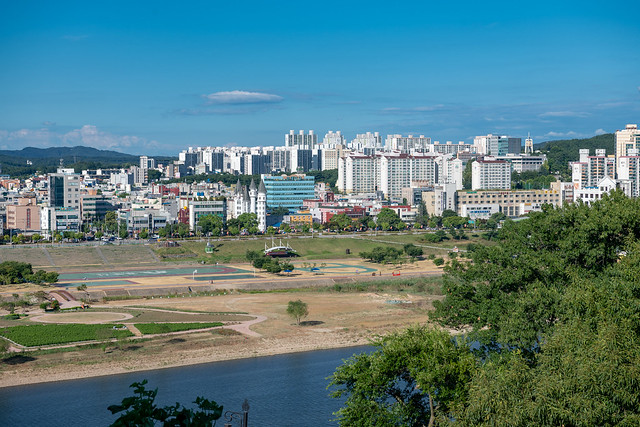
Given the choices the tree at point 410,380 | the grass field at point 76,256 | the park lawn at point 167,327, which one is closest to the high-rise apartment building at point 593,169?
the grass field at point 76,256

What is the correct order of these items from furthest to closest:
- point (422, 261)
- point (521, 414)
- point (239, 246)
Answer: point (239, 246)
point (422, 261)
point (521, 414)

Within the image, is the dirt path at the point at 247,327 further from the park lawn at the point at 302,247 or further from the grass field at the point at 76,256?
the grass field at the point at 76,256

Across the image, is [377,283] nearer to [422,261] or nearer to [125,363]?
[422,261]

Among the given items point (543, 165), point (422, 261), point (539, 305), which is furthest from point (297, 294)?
point (543, 165)

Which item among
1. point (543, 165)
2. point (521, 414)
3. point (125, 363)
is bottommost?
point (125, 363)

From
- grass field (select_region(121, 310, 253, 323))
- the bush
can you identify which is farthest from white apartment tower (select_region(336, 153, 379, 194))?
the bush

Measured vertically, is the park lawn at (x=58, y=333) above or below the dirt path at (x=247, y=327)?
above

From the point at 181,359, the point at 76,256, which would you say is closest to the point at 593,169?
the point at 76,256
